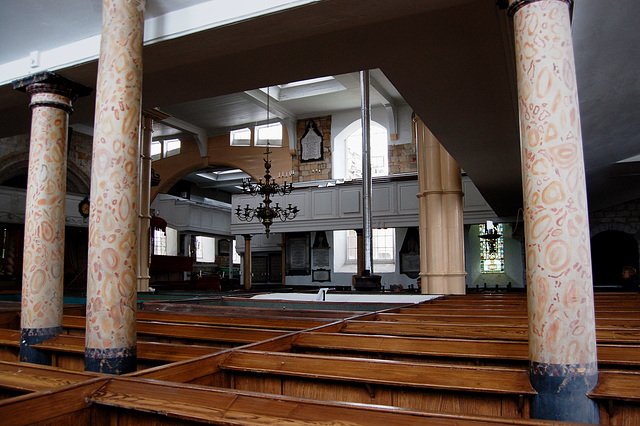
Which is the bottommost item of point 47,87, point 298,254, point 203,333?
point 203,333

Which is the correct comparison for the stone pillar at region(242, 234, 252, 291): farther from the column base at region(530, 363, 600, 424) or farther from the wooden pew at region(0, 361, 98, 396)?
the column base at region(530, 363, 600, 424)

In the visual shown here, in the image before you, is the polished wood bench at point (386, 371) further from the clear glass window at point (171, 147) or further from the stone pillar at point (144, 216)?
the clear glass window at point (171, 147)

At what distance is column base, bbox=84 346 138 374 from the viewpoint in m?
2.91

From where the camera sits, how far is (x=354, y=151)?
57.9 ft

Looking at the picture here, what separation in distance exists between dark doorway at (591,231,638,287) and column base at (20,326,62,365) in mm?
12933

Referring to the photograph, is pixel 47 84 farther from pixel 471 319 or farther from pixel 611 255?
pixel 611 255

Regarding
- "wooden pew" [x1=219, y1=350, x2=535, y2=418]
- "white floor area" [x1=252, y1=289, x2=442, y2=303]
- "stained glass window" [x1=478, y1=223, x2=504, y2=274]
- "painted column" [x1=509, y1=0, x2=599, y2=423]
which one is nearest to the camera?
"painted column" [x1=509, y1=0, x2=599, y2=423]

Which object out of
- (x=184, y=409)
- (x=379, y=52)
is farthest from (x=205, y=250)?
(x=184, y=409)

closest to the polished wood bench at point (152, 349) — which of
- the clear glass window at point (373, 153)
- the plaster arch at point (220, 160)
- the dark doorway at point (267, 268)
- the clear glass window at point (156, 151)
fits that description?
the clear glass window at point (373, 153)

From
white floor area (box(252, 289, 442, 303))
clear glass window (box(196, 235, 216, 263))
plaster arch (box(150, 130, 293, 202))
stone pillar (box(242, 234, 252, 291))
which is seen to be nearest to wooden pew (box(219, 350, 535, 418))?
white floor area (box(252, 289, 442, 303))

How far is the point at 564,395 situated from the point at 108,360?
2.35 metres

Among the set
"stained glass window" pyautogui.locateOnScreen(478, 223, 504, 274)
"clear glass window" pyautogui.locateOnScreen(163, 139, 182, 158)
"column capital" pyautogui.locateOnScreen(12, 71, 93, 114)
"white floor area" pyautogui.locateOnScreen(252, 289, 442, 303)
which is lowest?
"white floor area" pyautogui.locateOnScreen(252, 289, 442, 303)

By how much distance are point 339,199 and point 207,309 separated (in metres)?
8.96

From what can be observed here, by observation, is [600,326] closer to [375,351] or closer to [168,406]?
[375,351]
